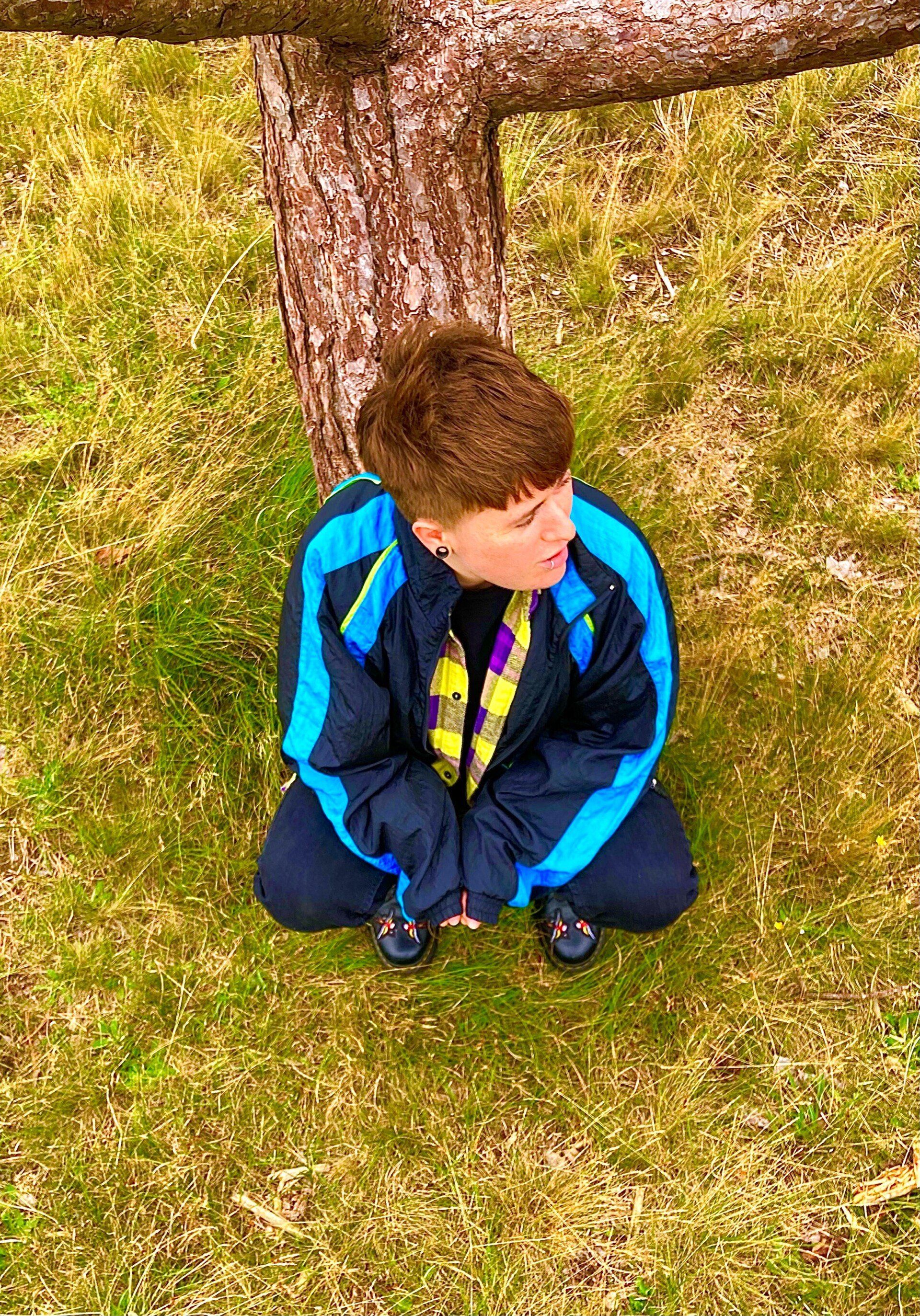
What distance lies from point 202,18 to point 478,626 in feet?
3.98

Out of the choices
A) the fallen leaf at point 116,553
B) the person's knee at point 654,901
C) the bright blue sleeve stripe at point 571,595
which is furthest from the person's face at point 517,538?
the fallen leaf at point 116,553

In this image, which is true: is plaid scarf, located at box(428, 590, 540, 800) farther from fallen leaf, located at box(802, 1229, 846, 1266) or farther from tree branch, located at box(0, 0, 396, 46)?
fallen leaf, located at box(802, 1229, 846, 1266)

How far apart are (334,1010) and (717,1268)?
1168mm

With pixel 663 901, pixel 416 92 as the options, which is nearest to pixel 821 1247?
pixel 663 901

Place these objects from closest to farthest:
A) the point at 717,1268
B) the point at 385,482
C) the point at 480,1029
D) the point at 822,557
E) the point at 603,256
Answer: the point at 385,482 → the point at 717,1268 → the point at 480,1029 → the point at 822,557 → the point at 603,256

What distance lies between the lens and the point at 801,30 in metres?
1.57

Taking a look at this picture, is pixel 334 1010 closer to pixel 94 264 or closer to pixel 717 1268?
pixel 717 1268

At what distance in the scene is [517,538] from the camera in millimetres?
1751

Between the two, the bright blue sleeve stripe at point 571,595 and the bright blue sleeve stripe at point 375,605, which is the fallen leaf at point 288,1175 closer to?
the bright blue sleeve stripe at point 375,605

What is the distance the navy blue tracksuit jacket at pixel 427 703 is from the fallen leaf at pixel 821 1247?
1.14 m

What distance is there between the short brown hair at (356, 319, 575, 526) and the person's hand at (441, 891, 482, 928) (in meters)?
0.97

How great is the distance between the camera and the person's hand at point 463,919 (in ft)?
7.31

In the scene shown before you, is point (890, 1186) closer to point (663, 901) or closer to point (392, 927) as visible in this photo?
point (663, 901)

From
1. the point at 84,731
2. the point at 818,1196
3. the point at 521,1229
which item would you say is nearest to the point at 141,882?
the point at 84,731
